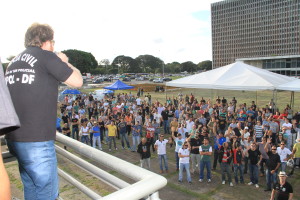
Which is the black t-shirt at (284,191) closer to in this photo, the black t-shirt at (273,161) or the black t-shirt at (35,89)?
the black t-shirt at (273,161)

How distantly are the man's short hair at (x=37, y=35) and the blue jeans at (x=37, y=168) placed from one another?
671 millimetres

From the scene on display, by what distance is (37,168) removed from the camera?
1483mm

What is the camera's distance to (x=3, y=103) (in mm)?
761

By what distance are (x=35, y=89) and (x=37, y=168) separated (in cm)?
48

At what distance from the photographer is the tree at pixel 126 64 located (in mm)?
146375

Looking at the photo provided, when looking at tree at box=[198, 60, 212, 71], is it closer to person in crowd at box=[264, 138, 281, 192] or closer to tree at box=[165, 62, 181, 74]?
tree at box=[165, 62, 181, 74]

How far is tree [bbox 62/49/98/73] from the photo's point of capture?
3693 inches

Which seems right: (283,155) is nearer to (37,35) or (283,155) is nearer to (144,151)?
(144,151)

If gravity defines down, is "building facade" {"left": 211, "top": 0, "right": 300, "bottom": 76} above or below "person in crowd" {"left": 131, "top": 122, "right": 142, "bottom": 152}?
above

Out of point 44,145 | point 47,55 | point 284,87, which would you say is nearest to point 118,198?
point 44,145

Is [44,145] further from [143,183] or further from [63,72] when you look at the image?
[143,183]

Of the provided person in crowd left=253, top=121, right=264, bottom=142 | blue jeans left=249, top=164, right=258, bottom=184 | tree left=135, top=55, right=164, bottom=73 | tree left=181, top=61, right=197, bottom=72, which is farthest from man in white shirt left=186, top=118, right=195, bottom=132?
tree left=181, top=61, right=197, bottom=72

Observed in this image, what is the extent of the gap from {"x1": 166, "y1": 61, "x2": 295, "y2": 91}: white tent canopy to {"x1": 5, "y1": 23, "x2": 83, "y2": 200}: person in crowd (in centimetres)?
1274

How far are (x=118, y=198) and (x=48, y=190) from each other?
32.6 inches
